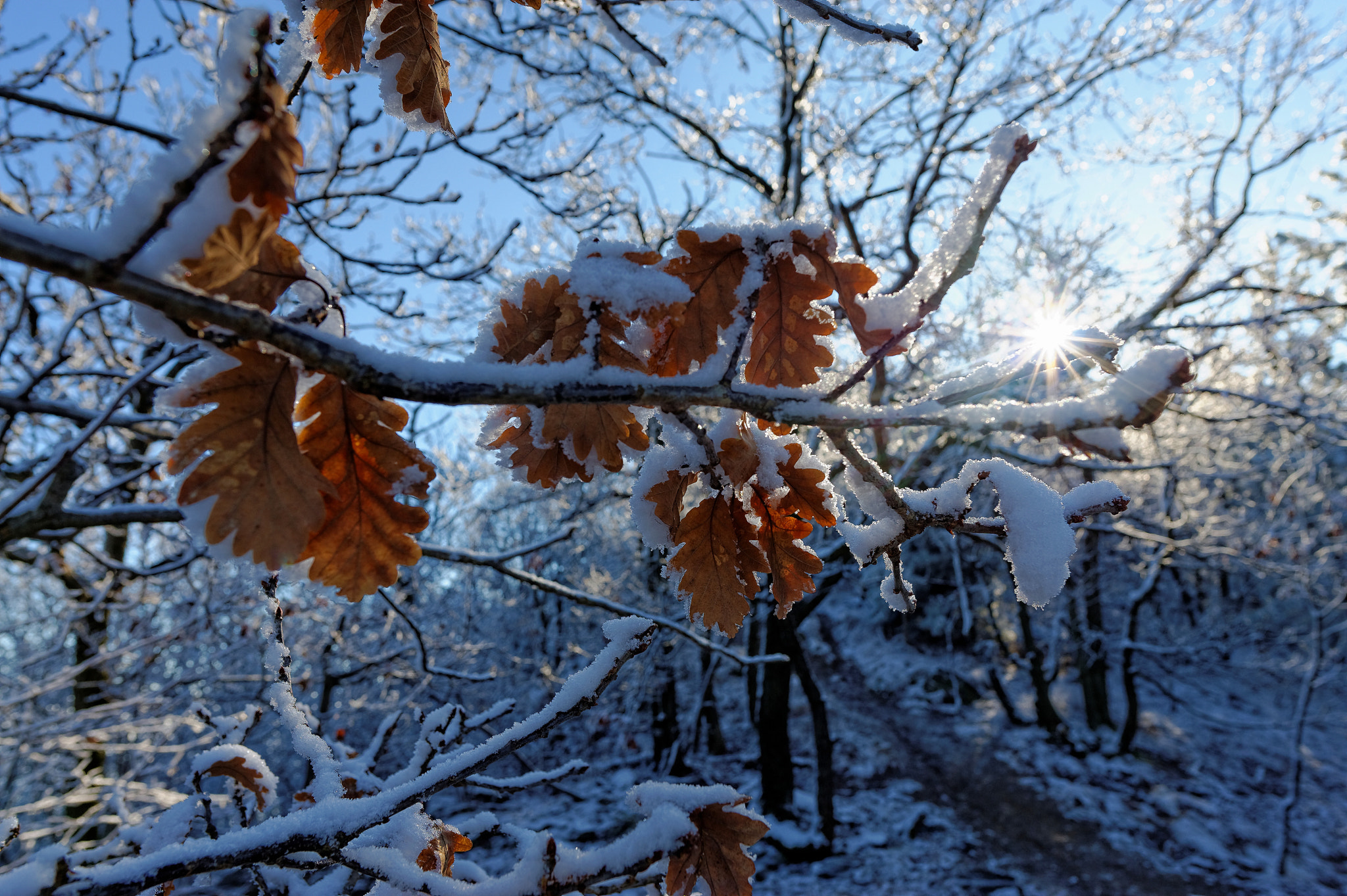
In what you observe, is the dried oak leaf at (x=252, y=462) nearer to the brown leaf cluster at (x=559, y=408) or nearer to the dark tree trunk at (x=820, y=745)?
the brown leaf cluster at (x=559, y=408)

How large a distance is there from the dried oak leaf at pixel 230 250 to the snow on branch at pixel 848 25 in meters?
0.77

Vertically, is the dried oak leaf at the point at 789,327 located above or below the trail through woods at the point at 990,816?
above

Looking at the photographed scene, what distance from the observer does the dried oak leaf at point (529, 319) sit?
773 millimetres

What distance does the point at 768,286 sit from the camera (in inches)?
31.8

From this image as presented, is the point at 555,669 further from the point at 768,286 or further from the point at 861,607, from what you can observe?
the point at 768,286

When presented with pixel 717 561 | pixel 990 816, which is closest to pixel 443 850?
pixel 717 561

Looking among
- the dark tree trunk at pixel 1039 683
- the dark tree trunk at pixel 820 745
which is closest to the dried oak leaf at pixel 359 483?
the dark tree trunk at pixel 820 745

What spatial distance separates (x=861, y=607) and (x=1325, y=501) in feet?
32.1

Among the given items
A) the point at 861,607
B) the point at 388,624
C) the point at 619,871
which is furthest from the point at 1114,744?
the point at 619,871

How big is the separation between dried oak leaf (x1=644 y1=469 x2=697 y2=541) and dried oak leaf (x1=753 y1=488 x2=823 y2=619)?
0.11m

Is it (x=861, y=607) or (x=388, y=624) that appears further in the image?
(x=861, y=607)

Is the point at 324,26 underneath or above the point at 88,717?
above

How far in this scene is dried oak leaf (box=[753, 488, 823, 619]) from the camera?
84 centimetres

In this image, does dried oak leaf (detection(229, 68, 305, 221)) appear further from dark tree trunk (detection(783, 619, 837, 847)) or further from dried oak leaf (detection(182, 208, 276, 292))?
dark tree trunk (detection(783, 619, 837, 847))
